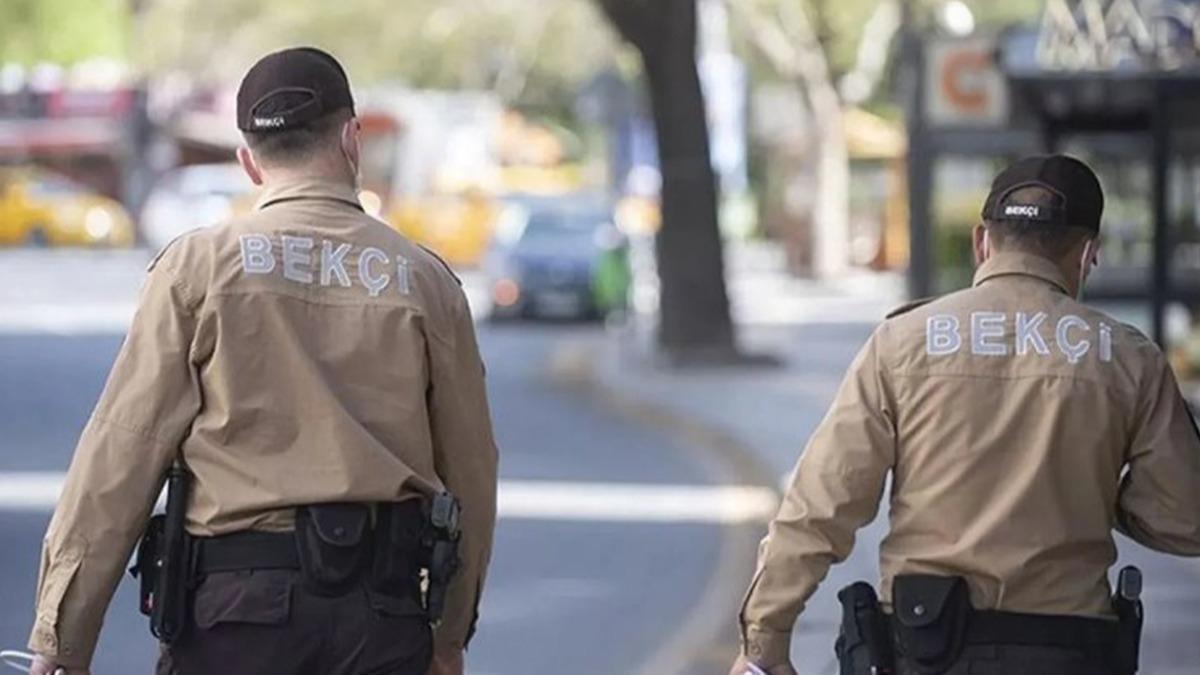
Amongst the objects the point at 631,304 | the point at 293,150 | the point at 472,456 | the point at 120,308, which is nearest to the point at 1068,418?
the point at 472,456

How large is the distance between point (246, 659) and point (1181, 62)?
50.1ft

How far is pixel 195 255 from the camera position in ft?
15.7

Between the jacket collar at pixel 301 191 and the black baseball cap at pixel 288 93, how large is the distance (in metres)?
0.11

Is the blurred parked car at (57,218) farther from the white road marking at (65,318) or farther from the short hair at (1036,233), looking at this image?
the short hair at (1036,233)

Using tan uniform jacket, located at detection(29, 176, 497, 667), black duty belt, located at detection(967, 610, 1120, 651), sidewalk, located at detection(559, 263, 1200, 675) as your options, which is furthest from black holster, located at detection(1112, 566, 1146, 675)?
sidewalk, located at detection(559, 263, 1200, 675)

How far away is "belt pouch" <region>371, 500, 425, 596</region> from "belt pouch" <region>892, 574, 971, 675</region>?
0.86 m

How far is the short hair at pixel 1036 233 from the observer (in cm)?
501

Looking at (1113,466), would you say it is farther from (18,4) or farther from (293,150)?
(18,4)

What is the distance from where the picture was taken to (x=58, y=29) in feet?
258

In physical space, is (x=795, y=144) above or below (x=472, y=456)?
below

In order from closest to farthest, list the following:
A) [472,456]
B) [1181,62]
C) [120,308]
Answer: [472,456] < [1181,62] < [120,308]

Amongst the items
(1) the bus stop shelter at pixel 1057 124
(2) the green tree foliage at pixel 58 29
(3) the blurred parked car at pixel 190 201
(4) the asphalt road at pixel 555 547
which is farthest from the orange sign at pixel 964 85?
(2) the green tree foliage at pixel 58 29

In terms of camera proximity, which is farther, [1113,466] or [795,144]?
[795,144]

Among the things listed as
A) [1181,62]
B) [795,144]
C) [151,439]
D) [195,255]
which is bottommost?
[795,144]
